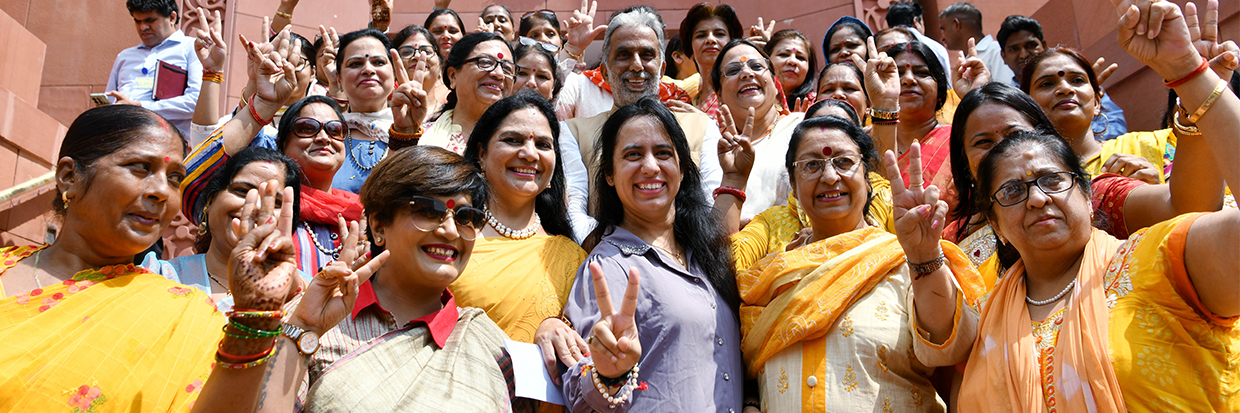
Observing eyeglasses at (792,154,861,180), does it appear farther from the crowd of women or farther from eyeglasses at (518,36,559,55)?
eyeglasses at (518,36,559,55)

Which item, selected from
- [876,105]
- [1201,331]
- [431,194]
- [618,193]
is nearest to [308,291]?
[431,194]

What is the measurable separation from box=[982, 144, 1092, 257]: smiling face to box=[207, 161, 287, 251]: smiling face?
2.61 m

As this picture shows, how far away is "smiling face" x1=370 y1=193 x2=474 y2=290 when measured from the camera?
2.48 meters

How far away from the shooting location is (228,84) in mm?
8008

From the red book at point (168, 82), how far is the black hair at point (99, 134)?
3880 mm

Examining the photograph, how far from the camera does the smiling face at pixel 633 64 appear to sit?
4.69 meters

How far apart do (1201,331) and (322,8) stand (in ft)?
27.4

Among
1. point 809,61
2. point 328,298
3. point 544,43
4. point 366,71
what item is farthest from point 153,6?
point 328,298

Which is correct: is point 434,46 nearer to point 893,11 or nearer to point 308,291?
point 308,291

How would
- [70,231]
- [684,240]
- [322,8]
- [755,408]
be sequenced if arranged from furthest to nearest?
[322,8] < [684,240] < [755,408] < [70,231]

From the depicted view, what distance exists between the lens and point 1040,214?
250 cm

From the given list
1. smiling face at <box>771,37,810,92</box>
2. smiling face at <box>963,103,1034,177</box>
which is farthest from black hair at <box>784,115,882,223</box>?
smiling face at <box>771,37,810,92</box>

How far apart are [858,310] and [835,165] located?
2.09ft

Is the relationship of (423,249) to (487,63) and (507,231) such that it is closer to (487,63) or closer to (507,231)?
(507,231)
